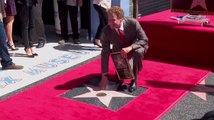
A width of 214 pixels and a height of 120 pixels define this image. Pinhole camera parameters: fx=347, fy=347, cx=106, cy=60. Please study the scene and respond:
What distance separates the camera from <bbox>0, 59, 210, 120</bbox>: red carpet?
3946 millimetres

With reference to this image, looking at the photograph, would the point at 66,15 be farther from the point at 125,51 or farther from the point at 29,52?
the point at 125,51

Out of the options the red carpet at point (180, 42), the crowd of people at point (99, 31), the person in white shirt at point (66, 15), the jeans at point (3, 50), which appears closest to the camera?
the crowd of people at point (99, 31)

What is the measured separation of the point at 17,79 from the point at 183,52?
108 inches

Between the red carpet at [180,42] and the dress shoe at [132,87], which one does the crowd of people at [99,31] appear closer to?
the dress shoe at [132,87]

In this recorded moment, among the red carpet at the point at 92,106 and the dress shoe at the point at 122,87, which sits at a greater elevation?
the dress shoe at the point at 122,87

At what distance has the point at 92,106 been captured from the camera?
4.17 metres

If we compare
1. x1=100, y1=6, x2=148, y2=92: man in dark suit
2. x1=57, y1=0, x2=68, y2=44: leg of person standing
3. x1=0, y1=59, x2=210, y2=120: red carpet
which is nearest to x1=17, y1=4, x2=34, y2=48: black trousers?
x1=57, y1=0, x2=68, y2=44: leg of person standing

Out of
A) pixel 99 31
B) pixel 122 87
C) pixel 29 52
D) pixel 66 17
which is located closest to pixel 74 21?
pixel 66 17

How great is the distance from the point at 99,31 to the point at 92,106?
8.83ft

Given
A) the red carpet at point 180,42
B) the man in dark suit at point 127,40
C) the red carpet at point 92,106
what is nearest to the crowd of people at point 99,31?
the man in dark suit at point 127,40

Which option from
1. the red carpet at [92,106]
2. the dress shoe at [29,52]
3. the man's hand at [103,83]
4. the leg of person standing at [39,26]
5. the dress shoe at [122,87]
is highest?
the leg of person standing at [39,26]

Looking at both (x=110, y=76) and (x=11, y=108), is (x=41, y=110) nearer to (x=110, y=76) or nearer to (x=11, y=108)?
(x=11, y=108)

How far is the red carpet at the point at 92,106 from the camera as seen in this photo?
3946 millimetres

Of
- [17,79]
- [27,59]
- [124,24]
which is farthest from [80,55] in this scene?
[124,24]
